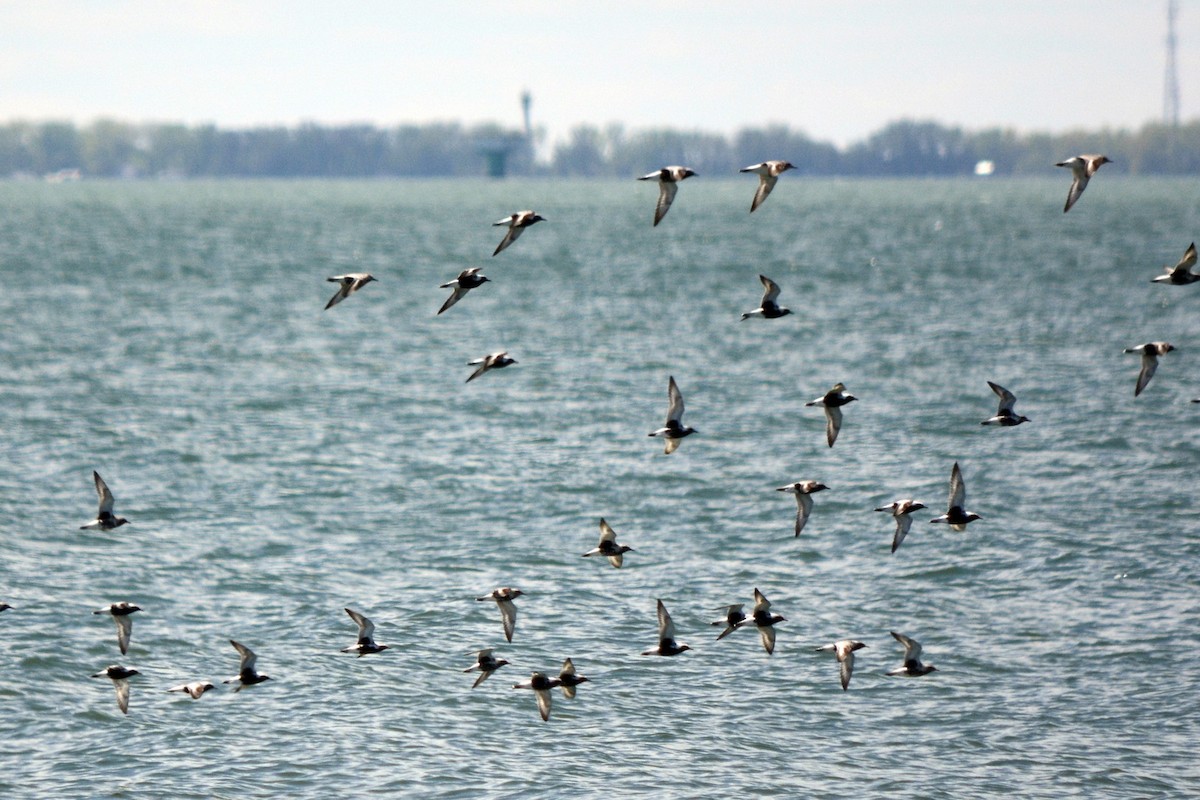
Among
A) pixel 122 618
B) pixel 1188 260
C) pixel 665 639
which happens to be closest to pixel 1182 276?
pixel 1188 260

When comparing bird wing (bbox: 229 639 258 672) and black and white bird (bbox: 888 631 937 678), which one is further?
black and white bird (bbox: 888 631 937 678)

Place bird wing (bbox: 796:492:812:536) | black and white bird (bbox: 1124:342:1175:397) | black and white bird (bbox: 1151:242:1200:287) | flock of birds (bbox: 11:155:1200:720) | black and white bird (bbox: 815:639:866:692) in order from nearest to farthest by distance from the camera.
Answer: black and white bird (bbox: 1151:242:1200:287) → flock of birds (bbox: 11:155:1200:720) → black and white bird (bbox: 1124:342:1175:397) → bird wing (bbox: 796:492:812:536) → black and white bird (bbox: 815:639:866:692)

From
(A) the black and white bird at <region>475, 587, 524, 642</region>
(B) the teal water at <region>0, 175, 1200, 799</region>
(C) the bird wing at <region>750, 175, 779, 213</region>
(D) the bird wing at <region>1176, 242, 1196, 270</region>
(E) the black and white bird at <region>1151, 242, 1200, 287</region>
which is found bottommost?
(B) the teal water at <region>0, 175, 1200, 799</region>

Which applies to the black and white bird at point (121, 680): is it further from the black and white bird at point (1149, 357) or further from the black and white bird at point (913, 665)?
the black and white bird at point (1149, 357)

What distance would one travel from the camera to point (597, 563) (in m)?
34.5

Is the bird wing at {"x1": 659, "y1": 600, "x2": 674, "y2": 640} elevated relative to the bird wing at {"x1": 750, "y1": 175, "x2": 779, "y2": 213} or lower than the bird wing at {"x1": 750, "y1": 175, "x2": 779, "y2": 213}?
lower

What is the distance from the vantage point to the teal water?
24141 millimetres

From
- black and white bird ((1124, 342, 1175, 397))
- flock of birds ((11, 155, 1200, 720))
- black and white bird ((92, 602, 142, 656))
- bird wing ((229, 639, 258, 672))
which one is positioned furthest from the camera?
black and white bird ((92, 602, 142, 656))

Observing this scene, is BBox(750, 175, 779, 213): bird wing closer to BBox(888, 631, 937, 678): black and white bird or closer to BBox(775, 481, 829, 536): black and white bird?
BBox(775, 481, 829, 536): black and white bird

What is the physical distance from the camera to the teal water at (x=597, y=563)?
24141 millimetres

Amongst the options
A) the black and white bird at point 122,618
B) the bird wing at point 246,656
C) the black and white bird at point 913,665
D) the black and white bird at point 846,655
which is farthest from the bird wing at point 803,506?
the black and white bird at point 122,618

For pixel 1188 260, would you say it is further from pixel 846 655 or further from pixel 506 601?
pixel 506 601

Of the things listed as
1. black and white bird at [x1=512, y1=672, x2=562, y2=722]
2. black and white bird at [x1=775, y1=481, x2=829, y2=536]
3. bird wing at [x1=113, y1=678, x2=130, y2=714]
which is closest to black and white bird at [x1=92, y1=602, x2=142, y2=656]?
bird wing at [x1=113, y1=678, x2=130, y2=714]

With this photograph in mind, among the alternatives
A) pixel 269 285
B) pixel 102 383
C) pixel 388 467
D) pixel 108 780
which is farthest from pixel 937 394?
pixel 269 285
